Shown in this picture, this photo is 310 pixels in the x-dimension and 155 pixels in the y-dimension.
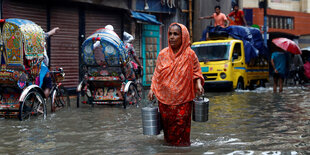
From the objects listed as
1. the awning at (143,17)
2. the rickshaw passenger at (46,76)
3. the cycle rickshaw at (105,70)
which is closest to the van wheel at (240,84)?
the awning at (143,17)

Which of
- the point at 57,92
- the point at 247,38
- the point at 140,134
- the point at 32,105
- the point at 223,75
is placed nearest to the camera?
the point at 140,134

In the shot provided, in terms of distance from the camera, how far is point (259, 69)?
20.5m

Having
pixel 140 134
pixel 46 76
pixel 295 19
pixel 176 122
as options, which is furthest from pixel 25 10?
pixel 295 19

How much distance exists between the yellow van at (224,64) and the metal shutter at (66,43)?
4.63 metres

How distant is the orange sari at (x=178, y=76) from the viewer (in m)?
5.96

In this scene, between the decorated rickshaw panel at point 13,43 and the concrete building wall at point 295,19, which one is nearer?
the decorated rickshaw panel at point 13,43

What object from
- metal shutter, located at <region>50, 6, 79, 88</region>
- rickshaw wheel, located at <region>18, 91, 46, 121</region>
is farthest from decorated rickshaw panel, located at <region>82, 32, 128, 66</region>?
metal shutter, located at <region>50, 6, 79, 88</region>

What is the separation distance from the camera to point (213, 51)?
1825 cm

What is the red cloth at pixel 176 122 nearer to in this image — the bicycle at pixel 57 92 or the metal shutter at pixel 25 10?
the bicycle at pixel 57 92

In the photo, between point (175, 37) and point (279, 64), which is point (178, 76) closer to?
point (175, 37)

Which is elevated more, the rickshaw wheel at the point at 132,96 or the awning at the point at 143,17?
the awning at the point at 143,17

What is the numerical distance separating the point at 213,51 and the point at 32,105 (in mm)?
10152

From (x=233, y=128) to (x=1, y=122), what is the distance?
13.8ft

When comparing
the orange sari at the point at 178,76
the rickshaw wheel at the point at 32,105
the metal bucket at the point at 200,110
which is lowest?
the rickshaw wheel at the point at 32,105
